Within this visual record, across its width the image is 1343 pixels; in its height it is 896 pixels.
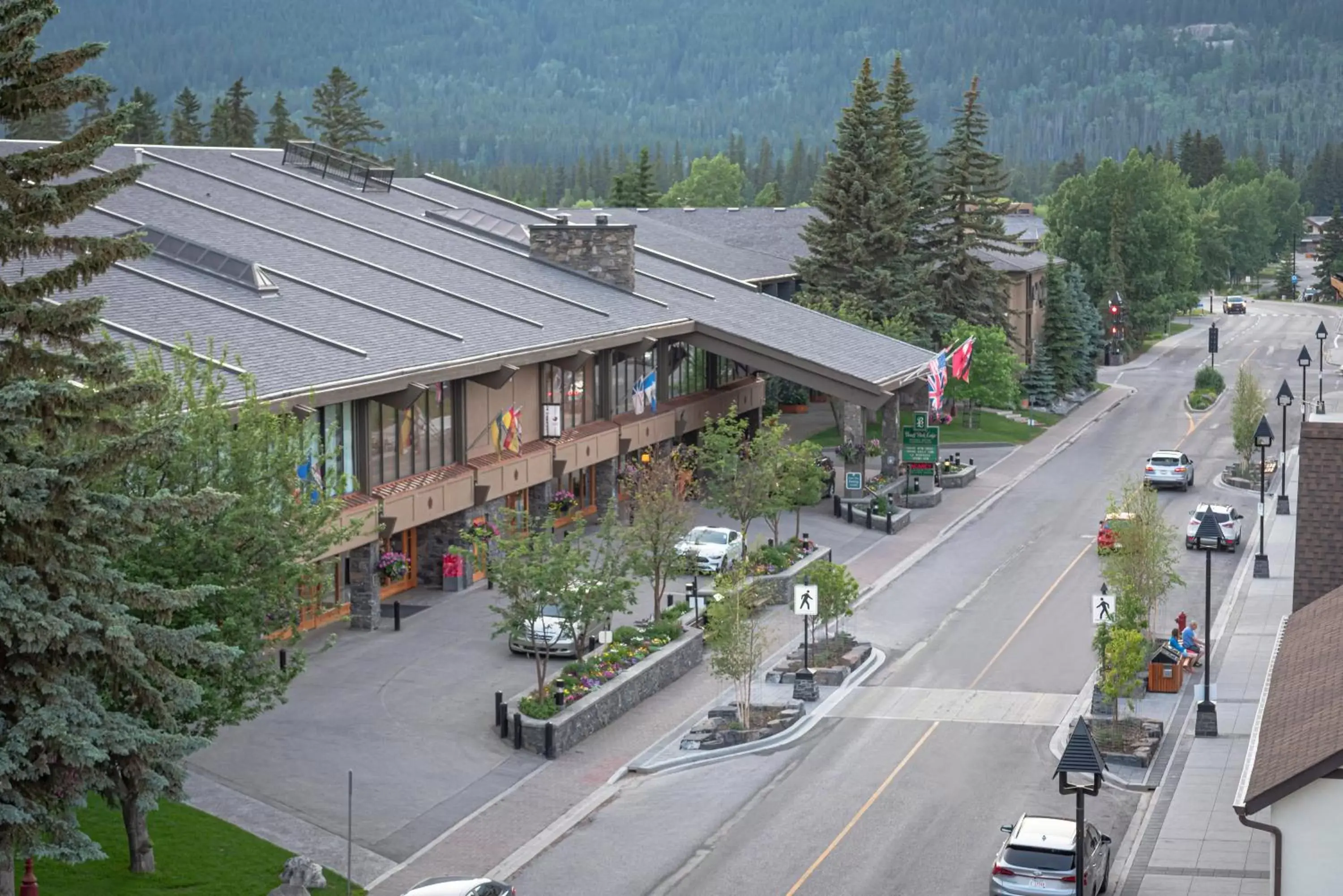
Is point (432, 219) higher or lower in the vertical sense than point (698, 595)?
higher

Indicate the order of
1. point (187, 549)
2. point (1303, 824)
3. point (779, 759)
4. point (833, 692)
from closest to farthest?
point (1303, 824), point (187, 549), point (779, 759), point (833, 692)

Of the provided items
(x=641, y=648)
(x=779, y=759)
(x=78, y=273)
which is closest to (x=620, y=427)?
(x=641, y=648)

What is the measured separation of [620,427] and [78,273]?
3667 cm

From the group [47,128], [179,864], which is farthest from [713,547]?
[47,128]

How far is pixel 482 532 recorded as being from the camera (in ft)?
133

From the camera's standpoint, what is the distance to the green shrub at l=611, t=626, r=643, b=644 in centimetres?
4144

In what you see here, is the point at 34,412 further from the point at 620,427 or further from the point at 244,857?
the point at 620,427

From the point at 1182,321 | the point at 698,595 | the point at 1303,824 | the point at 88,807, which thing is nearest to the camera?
the point at 1303,824

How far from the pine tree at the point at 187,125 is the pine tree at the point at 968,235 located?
190ft

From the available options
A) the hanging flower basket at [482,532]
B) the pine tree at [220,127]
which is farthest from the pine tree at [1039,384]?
the pine tree at [220,127]

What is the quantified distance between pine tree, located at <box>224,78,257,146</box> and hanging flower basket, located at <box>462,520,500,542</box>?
8082 cm

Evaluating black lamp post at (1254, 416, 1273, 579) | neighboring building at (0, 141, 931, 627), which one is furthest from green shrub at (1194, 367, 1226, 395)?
black lamp post at (1254, 416, 1273, 579)

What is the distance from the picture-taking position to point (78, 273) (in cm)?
2291

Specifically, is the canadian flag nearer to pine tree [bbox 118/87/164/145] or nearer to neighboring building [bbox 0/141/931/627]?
neighboring building [bbox 0/141/931/627]
